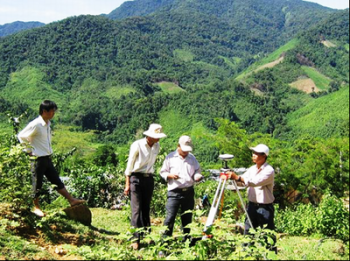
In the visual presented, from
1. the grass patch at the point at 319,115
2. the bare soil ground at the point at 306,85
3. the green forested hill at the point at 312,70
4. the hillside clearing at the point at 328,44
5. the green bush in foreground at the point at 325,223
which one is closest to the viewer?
the green bush in foreground at the point at 325,223

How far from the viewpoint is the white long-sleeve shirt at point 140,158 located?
12.8 ft

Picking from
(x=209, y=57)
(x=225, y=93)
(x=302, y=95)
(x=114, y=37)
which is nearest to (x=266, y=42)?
(x=209, y=57)

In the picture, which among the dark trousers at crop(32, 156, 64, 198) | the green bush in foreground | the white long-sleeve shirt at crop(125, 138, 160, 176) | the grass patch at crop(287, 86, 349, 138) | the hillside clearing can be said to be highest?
the hillside clearing

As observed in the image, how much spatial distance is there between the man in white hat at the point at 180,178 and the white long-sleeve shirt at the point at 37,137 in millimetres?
1245

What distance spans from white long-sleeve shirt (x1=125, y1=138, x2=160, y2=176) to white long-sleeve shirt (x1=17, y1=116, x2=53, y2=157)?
897mm

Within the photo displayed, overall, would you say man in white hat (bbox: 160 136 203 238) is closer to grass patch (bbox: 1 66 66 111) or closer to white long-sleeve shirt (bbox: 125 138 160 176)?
white long-sleeve shirt (bbox: 125 138 160 176)

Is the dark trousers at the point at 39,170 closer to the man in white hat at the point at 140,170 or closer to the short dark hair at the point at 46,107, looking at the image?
the short dark hair at the point at 46,107

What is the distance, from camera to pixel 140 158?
3902 millimetres

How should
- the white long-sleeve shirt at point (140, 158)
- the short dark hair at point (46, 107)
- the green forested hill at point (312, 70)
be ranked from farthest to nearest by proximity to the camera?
the green forested hill at point (312, 70), the short dark hair at point (46, 107), the white long-sleeve shirt at point (140, 158)

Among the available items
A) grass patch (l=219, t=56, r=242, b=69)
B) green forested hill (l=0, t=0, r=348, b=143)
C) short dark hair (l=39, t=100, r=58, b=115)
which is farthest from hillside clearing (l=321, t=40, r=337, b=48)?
short dark hair (l=39, t=100, r=58, b=115)

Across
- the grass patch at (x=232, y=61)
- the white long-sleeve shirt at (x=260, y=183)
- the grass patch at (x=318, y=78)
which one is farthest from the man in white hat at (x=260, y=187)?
the grass patch at (x=232, y=61)

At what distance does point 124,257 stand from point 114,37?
13763 cm

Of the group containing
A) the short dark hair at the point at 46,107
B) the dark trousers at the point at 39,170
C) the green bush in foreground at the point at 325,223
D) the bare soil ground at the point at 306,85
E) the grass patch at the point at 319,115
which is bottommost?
the grass patch at the point at 319,115

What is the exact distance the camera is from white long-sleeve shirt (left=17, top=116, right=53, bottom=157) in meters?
4.00
